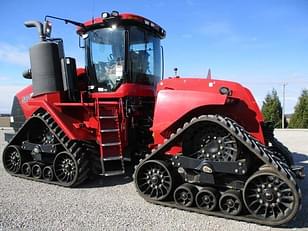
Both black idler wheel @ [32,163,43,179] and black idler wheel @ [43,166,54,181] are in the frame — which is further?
black idler wheel @ [32,163,43,179]

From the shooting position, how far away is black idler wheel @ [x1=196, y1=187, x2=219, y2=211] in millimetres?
4848

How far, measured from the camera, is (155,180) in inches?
211

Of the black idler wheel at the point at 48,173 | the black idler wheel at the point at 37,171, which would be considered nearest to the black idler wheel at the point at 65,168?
the black idler wheel at the point at 48,173

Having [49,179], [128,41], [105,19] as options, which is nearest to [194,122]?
[128,41]

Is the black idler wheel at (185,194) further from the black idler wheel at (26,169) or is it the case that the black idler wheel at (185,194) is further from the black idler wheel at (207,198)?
Answer: the black idler wheel at (26,169)

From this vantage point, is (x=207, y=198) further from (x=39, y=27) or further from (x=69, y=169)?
(x=39, y=27)

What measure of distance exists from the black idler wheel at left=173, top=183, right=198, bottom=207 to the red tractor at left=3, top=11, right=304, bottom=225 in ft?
0.05

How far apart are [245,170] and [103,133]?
2772mm

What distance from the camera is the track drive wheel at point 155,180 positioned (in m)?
5.27

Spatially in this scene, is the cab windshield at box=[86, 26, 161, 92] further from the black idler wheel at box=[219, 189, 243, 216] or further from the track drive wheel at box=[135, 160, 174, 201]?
the black idler wheel at box=[219, 189, 243, 216]

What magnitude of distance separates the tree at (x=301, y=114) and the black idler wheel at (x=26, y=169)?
2456 centimetres

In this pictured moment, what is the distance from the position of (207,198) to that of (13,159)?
14.8 ft

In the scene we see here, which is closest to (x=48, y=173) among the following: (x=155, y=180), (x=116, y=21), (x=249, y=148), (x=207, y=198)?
(x=155, y=180)

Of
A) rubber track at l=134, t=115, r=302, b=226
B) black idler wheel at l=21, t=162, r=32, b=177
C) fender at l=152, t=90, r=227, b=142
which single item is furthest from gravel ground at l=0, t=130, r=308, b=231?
fender at l=152, t=90, r=227, b=142
